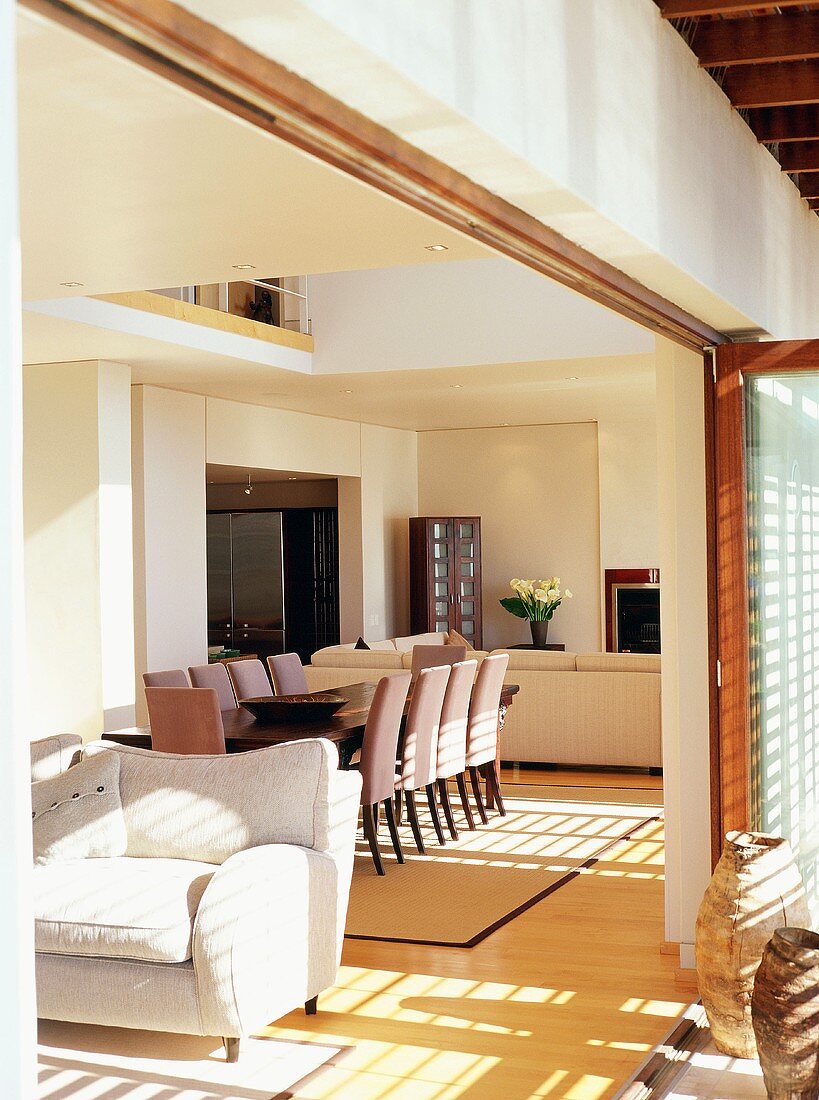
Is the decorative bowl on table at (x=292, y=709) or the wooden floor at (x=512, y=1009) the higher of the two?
the decorative bowl on table at (x=292, y=709)

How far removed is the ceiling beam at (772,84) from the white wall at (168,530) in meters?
6.16

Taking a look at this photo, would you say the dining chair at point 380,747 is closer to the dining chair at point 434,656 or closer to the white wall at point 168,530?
the dining chair at point 434,656

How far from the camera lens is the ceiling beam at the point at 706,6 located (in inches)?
116

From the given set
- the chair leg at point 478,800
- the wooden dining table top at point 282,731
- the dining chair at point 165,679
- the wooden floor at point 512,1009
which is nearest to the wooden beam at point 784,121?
the wooden floor at point 512,1009

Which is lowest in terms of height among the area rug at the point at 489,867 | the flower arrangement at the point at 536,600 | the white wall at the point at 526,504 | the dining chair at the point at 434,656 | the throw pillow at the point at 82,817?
the area rug at the point at 489,867

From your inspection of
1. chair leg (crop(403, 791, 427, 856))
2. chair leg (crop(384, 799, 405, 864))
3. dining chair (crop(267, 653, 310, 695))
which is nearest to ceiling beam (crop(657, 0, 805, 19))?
chair leg (crop(384, 799, 405, 864))

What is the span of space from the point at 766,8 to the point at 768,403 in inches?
62.5

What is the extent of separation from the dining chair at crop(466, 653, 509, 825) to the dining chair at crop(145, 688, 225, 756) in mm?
1998

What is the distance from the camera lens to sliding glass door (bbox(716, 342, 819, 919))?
4355 millimetres

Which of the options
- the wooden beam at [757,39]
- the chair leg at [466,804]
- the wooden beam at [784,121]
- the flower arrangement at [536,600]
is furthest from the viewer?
the flower arrangement at [536,600]

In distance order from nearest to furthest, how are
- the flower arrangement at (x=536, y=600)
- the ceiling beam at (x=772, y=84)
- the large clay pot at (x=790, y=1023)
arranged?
the large clay pot at (x=790, y=1023) < the ceiling beam at (x=772, y=84) < the flower arrangement at (x=536, y=600)

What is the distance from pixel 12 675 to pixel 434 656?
728 centimetres

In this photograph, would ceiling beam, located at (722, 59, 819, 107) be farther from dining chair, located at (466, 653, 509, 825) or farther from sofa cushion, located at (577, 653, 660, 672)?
sofa cushion, located at (577, 653, 660, 672)

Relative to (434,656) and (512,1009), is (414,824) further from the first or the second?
(512,1009)
